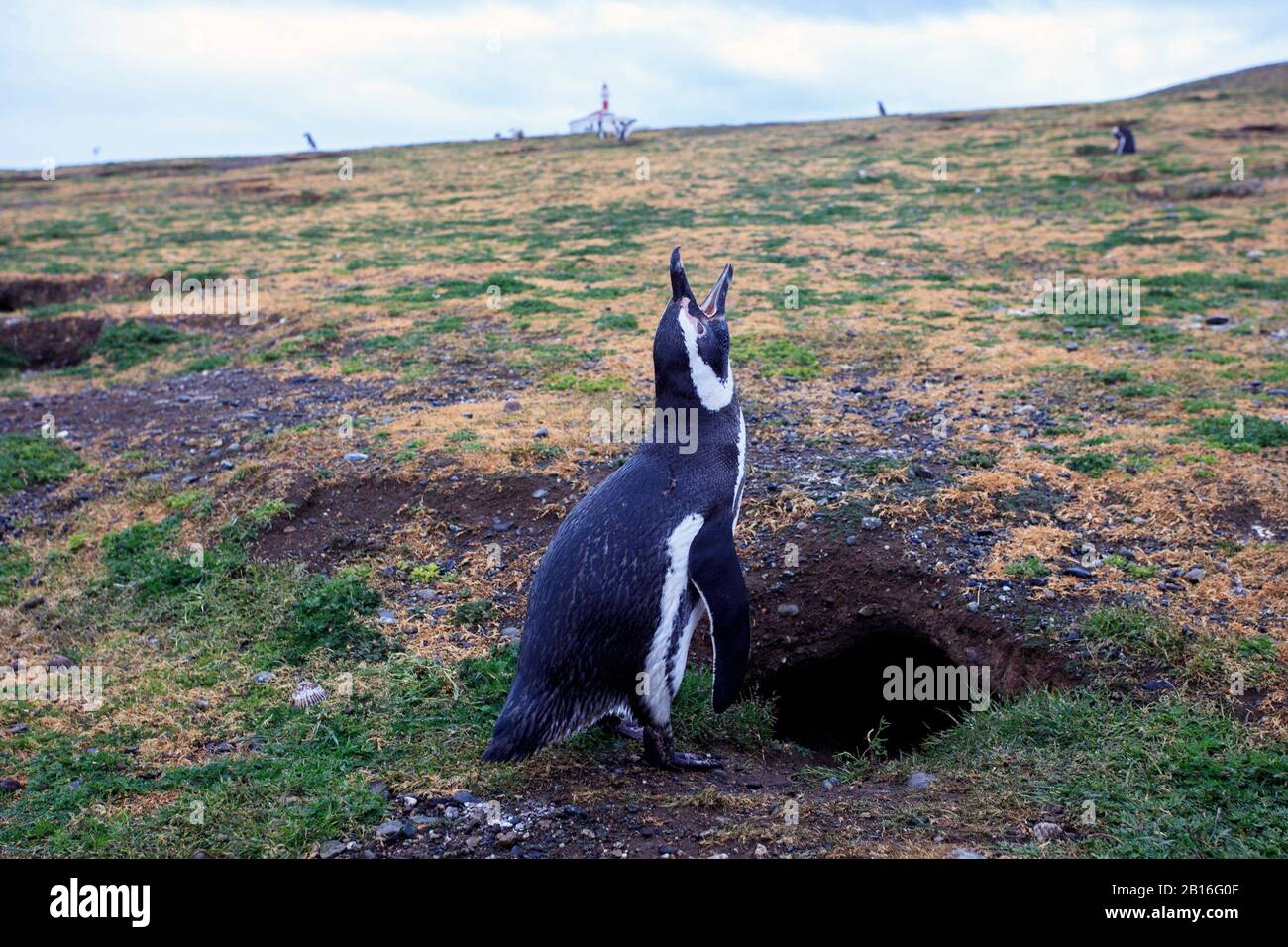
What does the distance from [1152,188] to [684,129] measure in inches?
984

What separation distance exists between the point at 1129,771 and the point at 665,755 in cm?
179

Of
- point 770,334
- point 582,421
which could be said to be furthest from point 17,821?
point 770,334

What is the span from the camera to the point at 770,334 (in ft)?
32.1

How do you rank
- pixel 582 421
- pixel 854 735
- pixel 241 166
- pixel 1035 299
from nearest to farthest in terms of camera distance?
pixel 854 735, pixel 582 421, pixel 1035 299, pixel 241 166

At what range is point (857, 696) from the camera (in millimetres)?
5277

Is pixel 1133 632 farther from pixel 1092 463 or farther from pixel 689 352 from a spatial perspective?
pixel 689 352

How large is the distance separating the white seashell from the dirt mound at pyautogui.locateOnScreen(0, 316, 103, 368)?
8583 millimetres

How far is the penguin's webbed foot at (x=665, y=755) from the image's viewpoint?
12.8 feet

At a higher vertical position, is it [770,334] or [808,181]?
[808,181]

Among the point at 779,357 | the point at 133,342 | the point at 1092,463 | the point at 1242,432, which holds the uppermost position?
the point at 133,342

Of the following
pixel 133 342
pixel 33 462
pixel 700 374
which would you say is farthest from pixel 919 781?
pixel 133 342

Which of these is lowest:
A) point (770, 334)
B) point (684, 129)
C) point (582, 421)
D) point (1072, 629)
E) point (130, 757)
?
point (130, 757)
